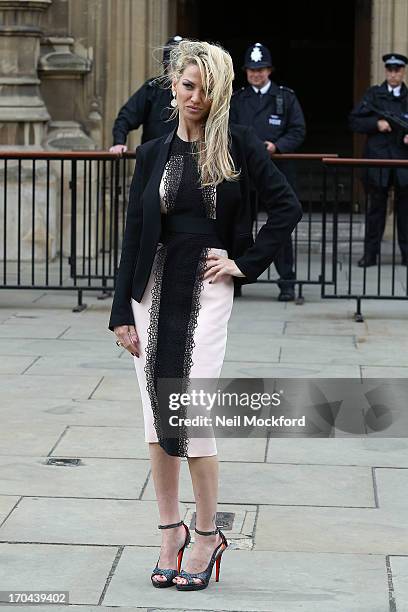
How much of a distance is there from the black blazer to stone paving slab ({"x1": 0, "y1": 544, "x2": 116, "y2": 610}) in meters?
0.83

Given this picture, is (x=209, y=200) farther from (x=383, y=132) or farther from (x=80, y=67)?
(x=80, y=67)

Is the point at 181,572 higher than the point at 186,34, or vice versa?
the point at 186,34

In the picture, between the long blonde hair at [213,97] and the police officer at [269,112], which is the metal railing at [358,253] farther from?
the long blonde hair at [213,97]

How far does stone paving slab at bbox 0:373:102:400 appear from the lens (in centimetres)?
792

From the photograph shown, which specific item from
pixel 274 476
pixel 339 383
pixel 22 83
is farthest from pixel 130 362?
pixel 22 83

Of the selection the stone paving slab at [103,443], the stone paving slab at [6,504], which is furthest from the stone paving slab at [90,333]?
the stone paving slab at [6,504]

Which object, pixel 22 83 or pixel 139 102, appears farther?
pixel 22 83

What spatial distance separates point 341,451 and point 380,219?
6283 mm

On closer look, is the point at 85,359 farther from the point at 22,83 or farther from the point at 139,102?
the point at 22,83

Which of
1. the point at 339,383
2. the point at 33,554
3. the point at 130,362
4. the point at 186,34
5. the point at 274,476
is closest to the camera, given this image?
the point at 33,554

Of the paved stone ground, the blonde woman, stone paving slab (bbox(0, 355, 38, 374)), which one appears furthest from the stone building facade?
the blonde woman

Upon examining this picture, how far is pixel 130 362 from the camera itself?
29.1ft

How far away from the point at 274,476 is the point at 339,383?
6.74 ft

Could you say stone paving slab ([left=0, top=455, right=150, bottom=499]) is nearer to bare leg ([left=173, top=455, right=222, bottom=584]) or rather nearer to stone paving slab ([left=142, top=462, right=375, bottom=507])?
stone paving slab ([left=142, top=462, right=375, bottom=507])
